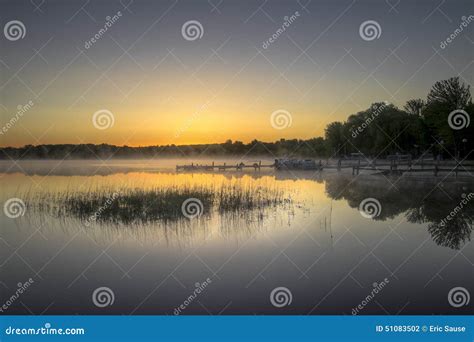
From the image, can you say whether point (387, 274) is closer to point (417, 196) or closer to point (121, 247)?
point (121, 247)

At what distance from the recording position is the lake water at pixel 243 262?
26.9 ft

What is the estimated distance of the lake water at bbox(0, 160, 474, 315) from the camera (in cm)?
820

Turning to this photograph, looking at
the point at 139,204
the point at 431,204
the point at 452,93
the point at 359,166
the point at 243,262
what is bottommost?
the point at 139,204

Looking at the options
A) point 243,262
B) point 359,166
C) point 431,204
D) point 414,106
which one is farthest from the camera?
point 414,106

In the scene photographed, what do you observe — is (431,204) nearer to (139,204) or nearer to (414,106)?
(139,204)

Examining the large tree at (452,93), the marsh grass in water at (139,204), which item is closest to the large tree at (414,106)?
the large tree at (452,93)

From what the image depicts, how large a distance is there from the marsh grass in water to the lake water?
662 mm

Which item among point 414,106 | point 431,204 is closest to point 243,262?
point 431,204

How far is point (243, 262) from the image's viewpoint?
10.2 metres

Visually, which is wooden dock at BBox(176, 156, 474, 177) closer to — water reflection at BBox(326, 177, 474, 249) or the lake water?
water reflection at BBox(326, 177, 474, 249)

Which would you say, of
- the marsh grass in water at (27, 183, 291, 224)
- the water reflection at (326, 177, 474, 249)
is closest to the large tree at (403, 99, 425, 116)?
the water reflection at (326, 177, 474, 249)

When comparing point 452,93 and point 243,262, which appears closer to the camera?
point 243,262

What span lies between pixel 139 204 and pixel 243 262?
827 cm

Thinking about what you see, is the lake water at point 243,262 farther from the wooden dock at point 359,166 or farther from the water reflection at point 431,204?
the wooden dock at point 359,166
